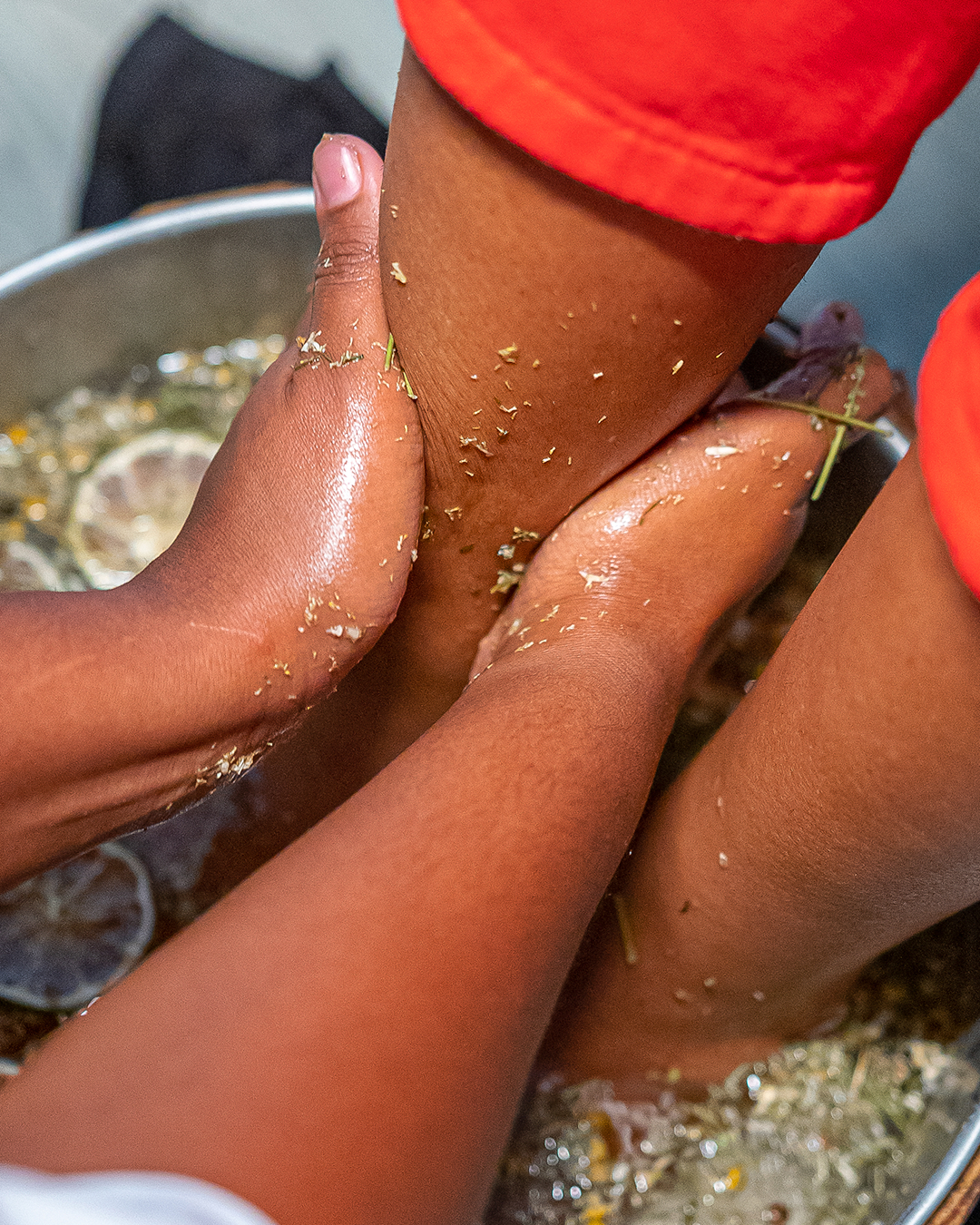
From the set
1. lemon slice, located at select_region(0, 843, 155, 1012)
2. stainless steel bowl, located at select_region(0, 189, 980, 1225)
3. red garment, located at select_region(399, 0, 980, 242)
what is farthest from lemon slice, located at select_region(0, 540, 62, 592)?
red garment, located at select_region(399, 0, 980, 242)

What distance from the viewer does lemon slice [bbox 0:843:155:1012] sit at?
958 mm

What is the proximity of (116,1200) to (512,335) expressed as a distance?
50 centimetres

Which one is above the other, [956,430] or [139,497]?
[139,497]

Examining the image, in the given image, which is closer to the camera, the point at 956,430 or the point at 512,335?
the point at 956,430

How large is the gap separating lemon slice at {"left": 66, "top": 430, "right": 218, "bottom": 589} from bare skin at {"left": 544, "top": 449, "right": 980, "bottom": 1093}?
2.34ft

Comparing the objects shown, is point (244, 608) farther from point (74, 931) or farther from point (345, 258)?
point (74, 931)

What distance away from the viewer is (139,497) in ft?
3.94

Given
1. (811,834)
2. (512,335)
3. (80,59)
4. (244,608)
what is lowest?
(811,834)

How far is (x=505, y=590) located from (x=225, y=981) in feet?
1.58

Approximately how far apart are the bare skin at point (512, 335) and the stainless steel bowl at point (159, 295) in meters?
0.37

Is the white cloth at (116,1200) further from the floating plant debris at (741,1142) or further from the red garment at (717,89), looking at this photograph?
the floating plant debris at (741,1142)

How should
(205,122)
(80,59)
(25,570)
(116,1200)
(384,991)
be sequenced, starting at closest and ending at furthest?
(116,1200), (384,991), (25,570), (205,122), (80,59)

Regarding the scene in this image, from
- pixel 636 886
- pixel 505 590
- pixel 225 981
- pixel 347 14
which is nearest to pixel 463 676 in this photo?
pixel 505 590

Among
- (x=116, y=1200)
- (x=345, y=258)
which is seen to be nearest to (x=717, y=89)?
(x=345, y=258)
